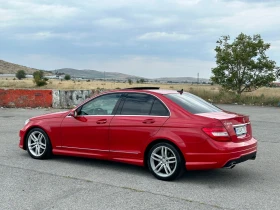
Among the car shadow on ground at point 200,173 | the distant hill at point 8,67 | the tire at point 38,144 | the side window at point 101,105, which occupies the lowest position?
the car shadow on ground at point 200,173

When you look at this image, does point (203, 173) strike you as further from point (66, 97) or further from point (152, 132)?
point (66, 97)

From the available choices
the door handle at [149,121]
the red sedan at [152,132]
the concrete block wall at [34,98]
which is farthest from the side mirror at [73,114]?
the concrete block wall at [34,98]

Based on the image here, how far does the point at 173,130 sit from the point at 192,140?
14.4 inches

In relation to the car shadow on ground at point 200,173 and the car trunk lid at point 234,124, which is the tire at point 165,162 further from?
the car trunk lid at point 234,124

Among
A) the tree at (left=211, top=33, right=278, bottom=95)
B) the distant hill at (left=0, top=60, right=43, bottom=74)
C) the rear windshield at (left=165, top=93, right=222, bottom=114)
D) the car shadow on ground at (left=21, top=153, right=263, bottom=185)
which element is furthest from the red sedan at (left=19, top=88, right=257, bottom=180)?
the distant hill at (left=0, top=60, right=43, bottom=74)

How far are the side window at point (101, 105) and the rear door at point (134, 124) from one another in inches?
7.6

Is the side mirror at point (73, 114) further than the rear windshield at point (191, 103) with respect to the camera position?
Yes

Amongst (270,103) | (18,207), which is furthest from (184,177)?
(270,103)

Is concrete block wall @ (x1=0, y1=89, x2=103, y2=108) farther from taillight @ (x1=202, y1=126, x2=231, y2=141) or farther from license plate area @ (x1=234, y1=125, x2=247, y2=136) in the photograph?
taillight @ (x1=202, y1=126, x2=231, y2=141)

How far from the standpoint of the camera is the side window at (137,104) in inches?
285

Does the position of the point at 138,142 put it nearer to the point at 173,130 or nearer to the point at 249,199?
the point at 173,130

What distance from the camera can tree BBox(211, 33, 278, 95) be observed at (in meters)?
31.9

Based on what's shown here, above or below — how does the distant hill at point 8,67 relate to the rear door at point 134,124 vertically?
above

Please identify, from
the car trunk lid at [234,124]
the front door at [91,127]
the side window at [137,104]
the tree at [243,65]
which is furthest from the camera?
the tree at [243,65]
